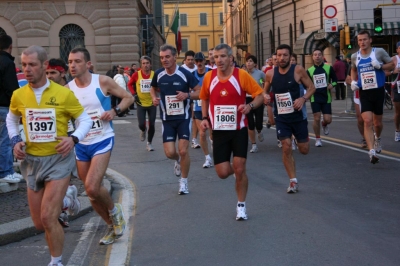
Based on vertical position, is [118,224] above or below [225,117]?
below

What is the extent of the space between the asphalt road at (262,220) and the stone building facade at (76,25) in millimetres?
23381

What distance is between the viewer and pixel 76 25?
36.1m

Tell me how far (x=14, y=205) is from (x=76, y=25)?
27.7 metres

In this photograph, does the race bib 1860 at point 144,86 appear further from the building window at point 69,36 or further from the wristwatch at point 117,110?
the building window at point 69,36

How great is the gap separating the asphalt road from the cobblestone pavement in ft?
2.10

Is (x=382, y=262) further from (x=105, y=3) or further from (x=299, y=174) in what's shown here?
(x=105, y=3)

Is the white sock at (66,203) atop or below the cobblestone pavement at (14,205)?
atop

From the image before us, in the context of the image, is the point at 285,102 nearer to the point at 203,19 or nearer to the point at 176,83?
the point at 176,83

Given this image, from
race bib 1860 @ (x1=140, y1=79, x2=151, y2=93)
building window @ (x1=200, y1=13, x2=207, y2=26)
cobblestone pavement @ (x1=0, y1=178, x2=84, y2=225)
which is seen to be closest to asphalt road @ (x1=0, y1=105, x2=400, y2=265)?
cobblestone pavement @ (x1=0, y1=178, x2=84, y2=225)

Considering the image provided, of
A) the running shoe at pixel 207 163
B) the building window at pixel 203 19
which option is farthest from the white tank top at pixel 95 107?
the building window at pixel 203 19

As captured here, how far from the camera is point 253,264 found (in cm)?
627

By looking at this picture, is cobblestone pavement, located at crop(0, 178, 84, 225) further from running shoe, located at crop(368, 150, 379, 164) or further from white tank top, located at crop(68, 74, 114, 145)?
running shoe, located at crop(368, 150, 379, 164)

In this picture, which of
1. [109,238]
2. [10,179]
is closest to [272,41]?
[10,179]

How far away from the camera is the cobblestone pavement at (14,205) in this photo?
854 cm
